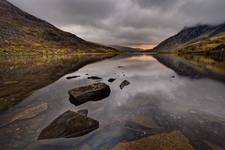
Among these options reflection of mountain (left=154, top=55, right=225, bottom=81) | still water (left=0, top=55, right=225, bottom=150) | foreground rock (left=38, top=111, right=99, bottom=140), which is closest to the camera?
still water (left=0, top=55, right=225, bottom=150)

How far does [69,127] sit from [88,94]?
9.38m

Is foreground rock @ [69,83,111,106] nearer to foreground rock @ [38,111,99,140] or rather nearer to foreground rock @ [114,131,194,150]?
foreground rock @ [38,111,99,140]

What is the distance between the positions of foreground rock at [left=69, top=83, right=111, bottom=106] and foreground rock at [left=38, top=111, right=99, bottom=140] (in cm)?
750

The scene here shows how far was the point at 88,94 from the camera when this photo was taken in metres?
23.5

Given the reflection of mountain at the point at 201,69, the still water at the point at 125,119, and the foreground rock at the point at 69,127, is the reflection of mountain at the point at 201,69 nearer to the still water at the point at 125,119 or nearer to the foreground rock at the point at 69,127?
the still water at the point at 125,119

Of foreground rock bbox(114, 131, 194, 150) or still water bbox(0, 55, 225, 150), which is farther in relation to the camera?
still water bbox(0, 55, 225, 150)

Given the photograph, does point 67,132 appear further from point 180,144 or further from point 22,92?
point 22,92

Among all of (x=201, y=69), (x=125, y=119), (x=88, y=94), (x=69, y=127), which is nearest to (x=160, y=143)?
(x=125, y=119)

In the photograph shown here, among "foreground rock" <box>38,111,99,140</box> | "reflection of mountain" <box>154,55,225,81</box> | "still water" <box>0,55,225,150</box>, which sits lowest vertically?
"reflection of mountain" <box>154,55,225,81</box>

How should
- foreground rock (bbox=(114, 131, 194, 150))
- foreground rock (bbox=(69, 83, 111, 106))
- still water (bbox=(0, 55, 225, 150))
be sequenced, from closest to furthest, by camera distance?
foreground rock (bbox=(114, 131, 194, 150)) → still water (bbox=(0, 55, 225, 150)) → foreground rock (bbox=(69, 83, 111, 106))

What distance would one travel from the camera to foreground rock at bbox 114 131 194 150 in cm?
1224

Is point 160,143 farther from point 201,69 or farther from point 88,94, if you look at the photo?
point 201,69

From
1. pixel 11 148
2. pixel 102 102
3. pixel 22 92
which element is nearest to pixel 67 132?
pixel 11 148

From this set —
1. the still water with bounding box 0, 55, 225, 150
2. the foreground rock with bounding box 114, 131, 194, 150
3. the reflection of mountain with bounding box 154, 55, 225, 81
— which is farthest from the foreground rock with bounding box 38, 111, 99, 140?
the reflection of mountain with bounding box 154, 55, 225, 81
